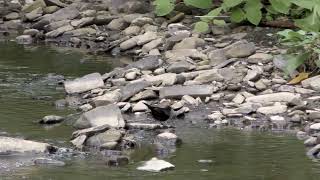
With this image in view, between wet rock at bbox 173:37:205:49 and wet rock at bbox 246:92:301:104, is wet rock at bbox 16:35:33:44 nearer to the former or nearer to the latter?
wet rock at bbox 173:37:205:49

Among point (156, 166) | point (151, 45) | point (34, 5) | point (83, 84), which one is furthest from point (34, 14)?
point (156, 166)

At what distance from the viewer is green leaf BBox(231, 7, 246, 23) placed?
140 inches

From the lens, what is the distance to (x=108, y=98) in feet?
21.6

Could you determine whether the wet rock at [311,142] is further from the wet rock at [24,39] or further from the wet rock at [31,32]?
the wet rock at [31,32]

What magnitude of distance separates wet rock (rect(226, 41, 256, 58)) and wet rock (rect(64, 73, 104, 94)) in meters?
1.38

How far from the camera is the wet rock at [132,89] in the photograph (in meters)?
6.59

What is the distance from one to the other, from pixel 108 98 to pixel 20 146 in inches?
69.8

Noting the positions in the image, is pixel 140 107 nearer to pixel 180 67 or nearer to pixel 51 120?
pixel 51 120

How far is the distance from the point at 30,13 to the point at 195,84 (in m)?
5.61

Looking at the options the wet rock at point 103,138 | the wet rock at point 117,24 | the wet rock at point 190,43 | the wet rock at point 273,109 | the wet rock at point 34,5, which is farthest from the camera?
the wet rock at point 34,5

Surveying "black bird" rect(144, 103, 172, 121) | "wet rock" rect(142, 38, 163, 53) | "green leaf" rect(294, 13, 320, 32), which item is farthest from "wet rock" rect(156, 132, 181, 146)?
"wet rock" rect(142, 38, 163, 53)

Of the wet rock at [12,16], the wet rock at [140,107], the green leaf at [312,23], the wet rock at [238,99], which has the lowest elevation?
the wet rock at [140,107]

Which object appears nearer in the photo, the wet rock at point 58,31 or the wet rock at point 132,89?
the wet rock at point 132,89

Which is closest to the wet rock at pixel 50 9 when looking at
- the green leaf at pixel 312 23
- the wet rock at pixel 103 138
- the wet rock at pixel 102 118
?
the wet rock at pixel 102 118
